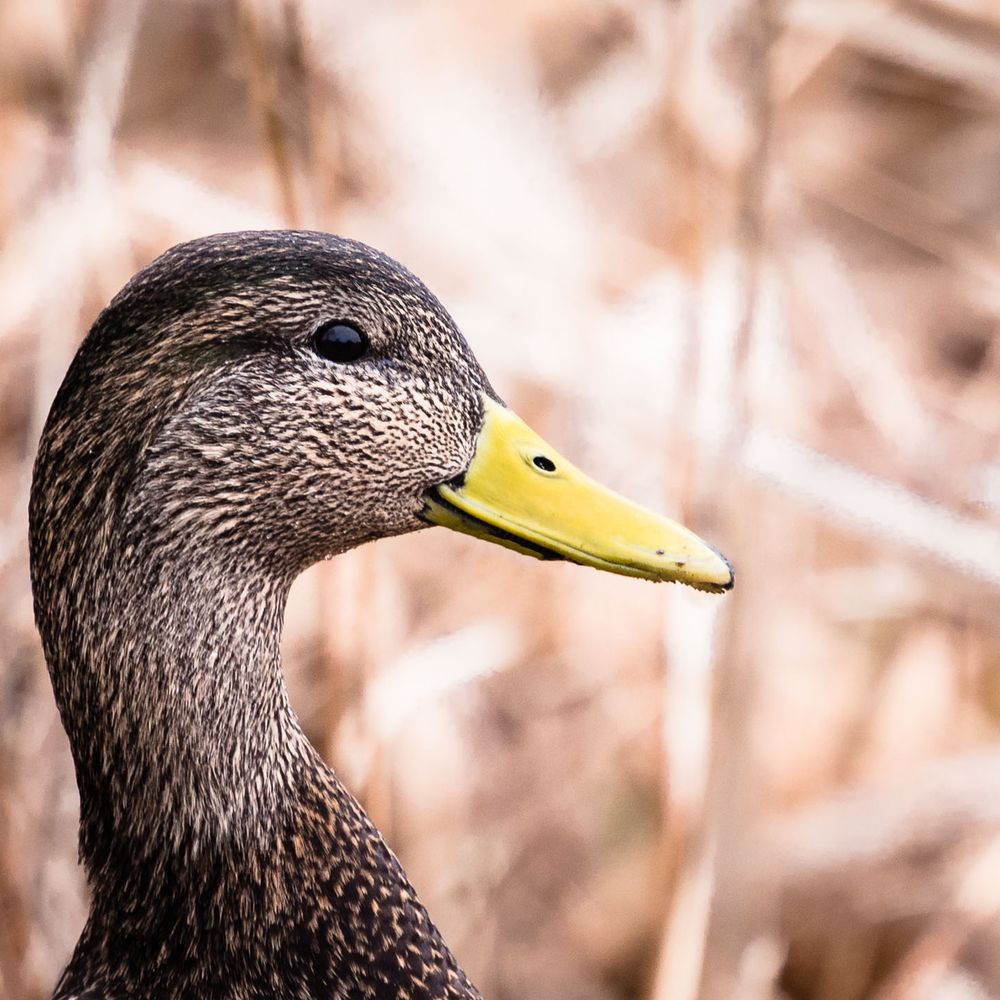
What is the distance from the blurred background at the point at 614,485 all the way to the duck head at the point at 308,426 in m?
0.56

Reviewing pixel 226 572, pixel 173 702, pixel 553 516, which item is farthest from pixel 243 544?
pixel 553 516

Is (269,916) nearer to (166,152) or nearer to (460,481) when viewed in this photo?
(460,481)

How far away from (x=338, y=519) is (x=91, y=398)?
25cm

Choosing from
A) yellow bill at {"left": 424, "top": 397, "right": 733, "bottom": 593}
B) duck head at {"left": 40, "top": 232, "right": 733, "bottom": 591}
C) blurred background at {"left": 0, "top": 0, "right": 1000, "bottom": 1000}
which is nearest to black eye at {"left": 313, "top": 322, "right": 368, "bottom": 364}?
duck head at {"left": 40, "top": 232, "right": 733, "bottom": 591}

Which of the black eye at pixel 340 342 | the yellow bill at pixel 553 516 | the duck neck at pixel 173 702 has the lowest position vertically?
the duck neck at pixel 173 702

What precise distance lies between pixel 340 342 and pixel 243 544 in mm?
198

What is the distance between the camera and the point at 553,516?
1358mm

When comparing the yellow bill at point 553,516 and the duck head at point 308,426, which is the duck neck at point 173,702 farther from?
the yellow bill at point 553,516

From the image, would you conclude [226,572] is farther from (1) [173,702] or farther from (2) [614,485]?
(2) [614,485]

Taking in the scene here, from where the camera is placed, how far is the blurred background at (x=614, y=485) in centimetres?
218

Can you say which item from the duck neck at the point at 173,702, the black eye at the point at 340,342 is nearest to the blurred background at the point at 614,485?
the black eye at the point at 340,342

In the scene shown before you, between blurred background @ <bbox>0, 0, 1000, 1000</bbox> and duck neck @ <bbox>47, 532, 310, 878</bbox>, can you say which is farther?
blurred background @ <bbox>0, 0, 1000, 1000</bbox>

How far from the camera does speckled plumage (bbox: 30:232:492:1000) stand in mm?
1275

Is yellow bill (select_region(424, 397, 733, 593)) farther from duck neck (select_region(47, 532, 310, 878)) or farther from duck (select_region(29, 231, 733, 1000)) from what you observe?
duck neck (select_region(47, 532, 310, 878))
